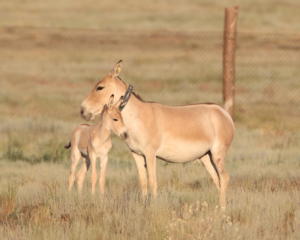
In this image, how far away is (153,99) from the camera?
78.2 feet

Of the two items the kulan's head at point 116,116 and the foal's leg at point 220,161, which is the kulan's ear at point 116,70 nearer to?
the kulan's head at point 116,116

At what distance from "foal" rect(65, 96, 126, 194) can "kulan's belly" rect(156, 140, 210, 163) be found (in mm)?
495

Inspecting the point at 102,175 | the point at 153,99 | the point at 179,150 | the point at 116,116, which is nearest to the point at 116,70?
the point at 116,116

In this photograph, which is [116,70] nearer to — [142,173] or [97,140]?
[142,173]

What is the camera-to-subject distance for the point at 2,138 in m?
15.7

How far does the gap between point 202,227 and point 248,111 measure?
13.5 meters

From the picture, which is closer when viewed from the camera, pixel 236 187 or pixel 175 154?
pixel 175 154

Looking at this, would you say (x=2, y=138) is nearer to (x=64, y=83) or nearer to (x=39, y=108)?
(x=39, y=108)

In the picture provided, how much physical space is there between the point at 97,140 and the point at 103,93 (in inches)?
47.3

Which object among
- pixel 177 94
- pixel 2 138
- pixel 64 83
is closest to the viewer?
pixel 2 138

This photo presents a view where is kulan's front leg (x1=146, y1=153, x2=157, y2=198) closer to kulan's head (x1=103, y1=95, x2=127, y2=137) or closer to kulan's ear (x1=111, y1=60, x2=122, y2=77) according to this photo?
kulan's head (x1=103, y1=95, x2=127, y2=137)

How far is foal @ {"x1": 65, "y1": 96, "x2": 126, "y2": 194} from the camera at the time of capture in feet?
31.1

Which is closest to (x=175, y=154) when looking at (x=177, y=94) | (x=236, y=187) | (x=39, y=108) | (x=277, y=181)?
(x=236, y=187)

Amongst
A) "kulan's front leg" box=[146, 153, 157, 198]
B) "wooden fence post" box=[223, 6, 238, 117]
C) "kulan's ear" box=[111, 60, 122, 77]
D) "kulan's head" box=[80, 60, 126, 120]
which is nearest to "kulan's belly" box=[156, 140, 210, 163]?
"kulan's front leg" box=[146, 153, 157, 198]
